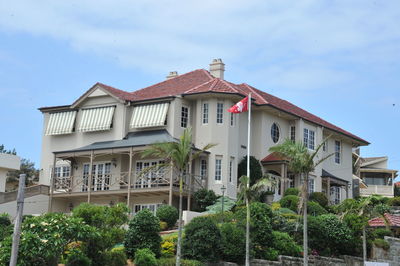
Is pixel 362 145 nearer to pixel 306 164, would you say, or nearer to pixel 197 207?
pixel 197 207

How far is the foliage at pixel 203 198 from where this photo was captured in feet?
149

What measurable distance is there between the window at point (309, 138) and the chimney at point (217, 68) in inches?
275

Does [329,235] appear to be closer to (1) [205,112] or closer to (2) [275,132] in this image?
(1) [205,112]

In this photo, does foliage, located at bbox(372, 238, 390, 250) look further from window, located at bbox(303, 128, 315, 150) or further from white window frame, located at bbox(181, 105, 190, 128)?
white window frame, located at bbox(181, 105, 190, 128)

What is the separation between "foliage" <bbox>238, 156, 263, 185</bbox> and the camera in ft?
159

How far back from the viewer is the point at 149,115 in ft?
160

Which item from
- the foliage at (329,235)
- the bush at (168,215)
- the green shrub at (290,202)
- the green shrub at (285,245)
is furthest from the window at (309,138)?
the green shrub at (285,245)

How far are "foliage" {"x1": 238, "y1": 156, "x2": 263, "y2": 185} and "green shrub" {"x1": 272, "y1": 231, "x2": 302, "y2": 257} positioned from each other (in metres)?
12.1

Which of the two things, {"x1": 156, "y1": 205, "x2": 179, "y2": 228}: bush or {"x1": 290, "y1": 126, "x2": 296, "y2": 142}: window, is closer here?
{"x1": 156, "y1": 205, "x2": 179, "y2": 228}: bush

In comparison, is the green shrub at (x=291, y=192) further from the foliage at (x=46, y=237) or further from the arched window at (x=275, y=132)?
the foliage at (x=46, y=237)

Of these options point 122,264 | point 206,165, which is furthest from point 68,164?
point 122,264

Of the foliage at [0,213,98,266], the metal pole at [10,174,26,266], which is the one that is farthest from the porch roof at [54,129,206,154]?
the metal pole at [10,174,26,266]

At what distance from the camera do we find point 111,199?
48.5 metres

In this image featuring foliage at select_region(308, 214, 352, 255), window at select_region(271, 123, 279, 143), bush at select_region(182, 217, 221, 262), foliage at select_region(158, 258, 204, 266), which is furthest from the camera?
window at select_region(271, 123, 279, 143)
